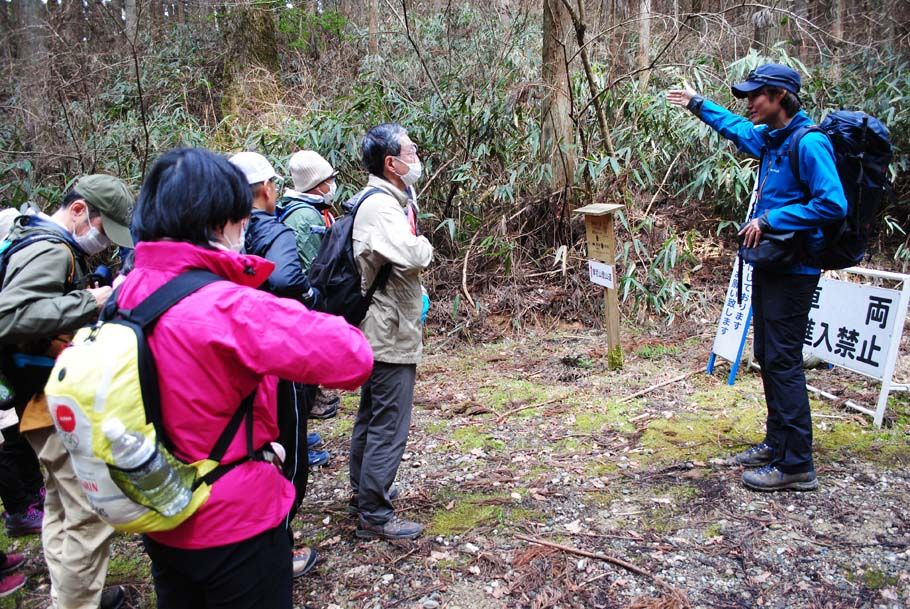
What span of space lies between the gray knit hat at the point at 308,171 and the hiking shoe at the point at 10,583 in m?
2.35

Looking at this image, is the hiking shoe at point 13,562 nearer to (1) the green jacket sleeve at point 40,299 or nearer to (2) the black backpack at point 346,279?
(1) the green jacket sleeve at point 40,299

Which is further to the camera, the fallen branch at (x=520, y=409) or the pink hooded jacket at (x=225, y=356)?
the fallen branch at (x=520, y=409)

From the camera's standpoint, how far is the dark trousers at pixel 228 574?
1.56 metres

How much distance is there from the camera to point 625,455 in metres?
3.79

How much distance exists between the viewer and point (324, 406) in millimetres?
4844

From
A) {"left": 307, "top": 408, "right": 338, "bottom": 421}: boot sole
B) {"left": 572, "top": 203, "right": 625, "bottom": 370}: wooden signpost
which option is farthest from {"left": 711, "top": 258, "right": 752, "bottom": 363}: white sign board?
{"left": 307, "top": 408, "right": 338, "bottom": 421}: boot sole

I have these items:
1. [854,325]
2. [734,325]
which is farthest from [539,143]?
[854,325]

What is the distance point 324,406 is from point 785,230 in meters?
3.43

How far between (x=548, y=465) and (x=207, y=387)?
8.69 ft

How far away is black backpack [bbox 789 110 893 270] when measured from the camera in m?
2.93

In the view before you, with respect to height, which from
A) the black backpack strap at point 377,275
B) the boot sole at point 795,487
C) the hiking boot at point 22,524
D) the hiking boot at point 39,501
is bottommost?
the hiking boot at point 22,524

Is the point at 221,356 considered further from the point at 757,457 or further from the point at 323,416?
the point at 323,416

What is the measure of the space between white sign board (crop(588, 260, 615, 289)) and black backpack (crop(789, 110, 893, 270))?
190 cm

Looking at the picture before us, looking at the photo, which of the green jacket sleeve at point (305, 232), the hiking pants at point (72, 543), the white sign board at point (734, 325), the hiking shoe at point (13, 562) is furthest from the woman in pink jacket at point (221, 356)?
the white sign board at point (734, 325)
